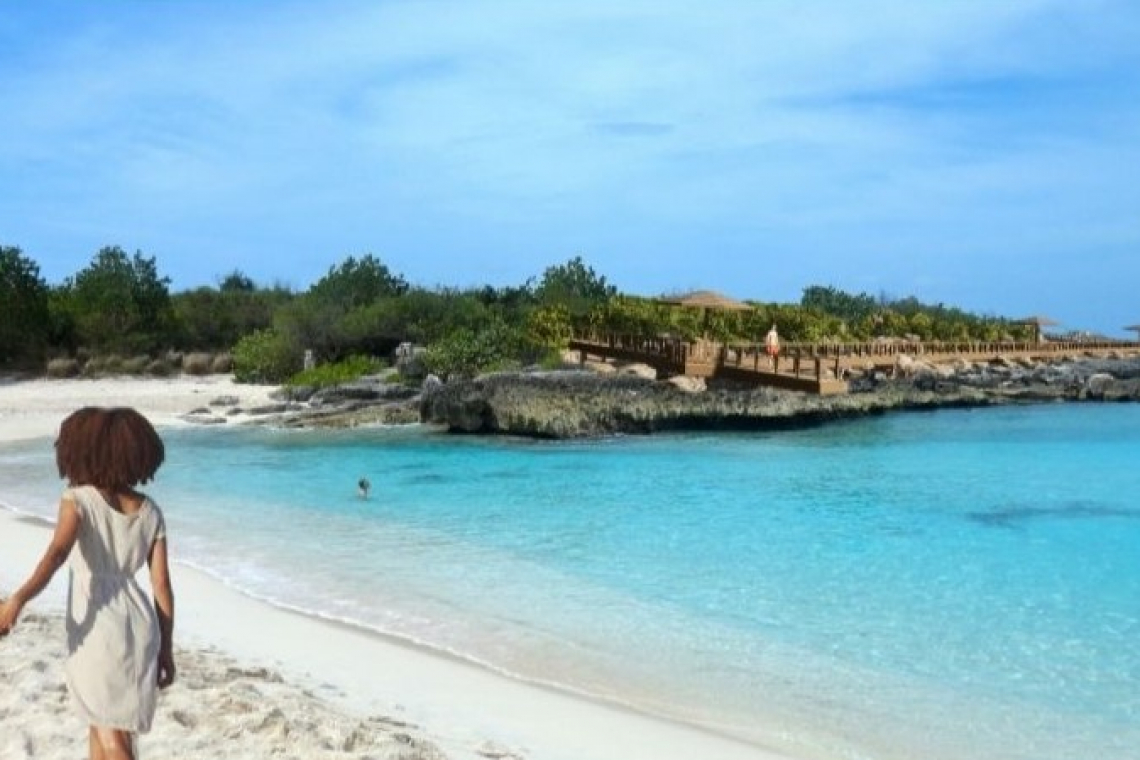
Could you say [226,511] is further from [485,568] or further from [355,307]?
[355,307]

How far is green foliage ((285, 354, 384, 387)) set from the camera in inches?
1483

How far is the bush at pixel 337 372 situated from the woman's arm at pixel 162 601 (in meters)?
33.2

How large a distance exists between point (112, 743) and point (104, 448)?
960mm

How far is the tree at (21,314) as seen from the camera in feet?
139

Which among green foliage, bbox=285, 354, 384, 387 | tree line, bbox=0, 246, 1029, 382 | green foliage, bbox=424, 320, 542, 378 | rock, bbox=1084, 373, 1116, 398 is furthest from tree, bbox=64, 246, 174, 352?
rock, bbox=1084, 373, 1116, 398

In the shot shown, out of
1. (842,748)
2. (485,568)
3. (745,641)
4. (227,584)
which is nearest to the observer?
(842,748)

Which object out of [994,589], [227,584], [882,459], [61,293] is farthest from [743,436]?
[61,293]

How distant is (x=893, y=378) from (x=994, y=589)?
33572 millimetres

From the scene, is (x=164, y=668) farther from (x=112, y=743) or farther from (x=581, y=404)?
(x=581, y=404)

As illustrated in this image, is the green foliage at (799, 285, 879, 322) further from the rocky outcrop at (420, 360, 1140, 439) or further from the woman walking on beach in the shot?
the woman walking on beach

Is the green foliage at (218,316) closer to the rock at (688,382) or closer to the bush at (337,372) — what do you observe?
the bush at (337,372)

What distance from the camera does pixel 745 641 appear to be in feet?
27.3

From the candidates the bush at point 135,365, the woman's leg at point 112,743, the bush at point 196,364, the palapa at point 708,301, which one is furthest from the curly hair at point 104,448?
the bush at point 196,364

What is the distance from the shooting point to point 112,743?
3666mm
